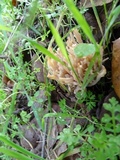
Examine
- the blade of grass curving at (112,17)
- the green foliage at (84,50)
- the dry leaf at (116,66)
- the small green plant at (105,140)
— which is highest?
the blade of grass curving at (112,17)

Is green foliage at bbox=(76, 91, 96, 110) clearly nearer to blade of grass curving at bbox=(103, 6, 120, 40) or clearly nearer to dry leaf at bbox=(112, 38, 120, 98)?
dry leaf at bbox=(112, 38, 120, 98)

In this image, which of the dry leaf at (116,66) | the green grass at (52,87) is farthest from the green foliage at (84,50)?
the dry leaf at (116,66)

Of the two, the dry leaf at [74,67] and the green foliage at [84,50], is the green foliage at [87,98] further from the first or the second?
the green foliage at [84,50]

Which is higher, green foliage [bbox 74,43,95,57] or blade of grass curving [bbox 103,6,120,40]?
blade of grass curving [bbox 103,6,120,40]

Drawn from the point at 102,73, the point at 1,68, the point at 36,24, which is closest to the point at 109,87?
the point at 102,73

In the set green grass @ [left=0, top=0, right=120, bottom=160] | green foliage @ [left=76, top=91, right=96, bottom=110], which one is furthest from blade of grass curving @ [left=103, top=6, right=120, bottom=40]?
green foliage @ [left=76, top=91, right=96, bottom=110]

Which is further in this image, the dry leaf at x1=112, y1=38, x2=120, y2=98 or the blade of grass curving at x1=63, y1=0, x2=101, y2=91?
the dry leaf at x1=112, y1=38, x2=120, y2=98

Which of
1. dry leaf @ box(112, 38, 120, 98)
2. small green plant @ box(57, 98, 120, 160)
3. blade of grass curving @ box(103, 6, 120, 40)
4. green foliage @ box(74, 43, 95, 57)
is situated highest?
blade of grass curving @ box(103, 6, 120, 40)

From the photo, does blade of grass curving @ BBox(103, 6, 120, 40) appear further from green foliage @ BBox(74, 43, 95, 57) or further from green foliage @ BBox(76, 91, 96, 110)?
green foliage @ BBox(76, 91, 96, 110)

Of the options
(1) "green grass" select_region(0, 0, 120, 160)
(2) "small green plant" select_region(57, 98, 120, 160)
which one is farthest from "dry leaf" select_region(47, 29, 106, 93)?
(2) "small green plant" select_region(57, 98, 120, 160)

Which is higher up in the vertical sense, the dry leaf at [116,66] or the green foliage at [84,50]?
the green foliage at [84,50]
